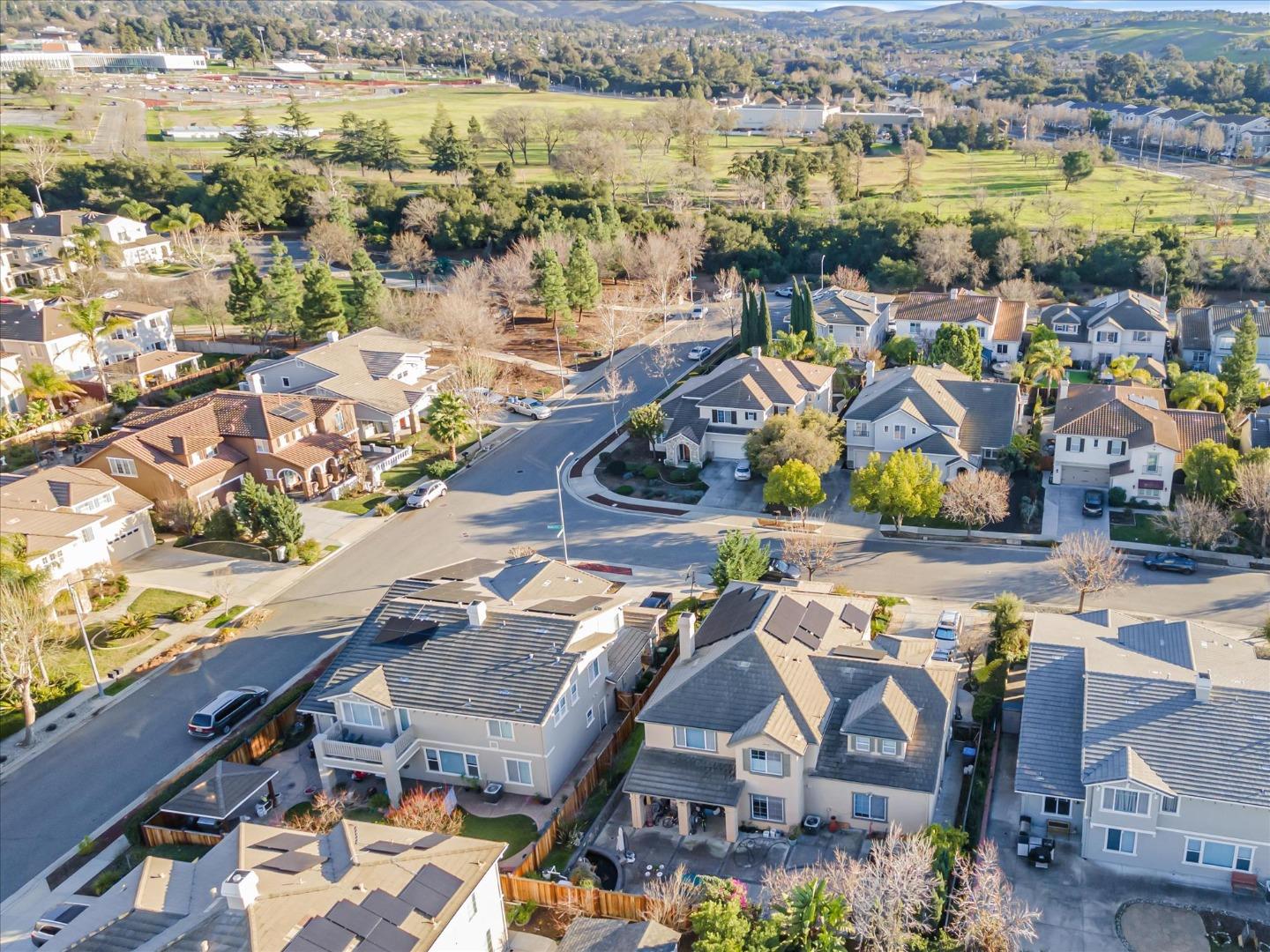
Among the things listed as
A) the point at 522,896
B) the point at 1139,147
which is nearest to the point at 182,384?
the point at 522,896

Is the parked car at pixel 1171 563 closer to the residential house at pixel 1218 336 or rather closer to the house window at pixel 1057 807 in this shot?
the house window at pixel 1057 807

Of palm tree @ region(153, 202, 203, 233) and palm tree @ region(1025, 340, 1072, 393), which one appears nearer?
palm tree @ region(1025, 340, 1072, 393)

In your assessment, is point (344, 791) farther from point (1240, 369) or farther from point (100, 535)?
point (1240, 369)

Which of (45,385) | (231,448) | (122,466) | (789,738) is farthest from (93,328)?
(789,738)

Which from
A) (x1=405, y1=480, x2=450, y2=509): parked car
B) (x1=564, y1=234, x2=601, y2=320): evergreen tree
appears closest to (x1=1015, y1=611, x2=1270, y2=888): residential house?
(x1=405, y1=480, x2=450, y2=509): parked car

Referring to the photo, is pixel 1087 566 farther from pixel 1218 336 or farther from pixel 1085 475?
pixel 1218 336

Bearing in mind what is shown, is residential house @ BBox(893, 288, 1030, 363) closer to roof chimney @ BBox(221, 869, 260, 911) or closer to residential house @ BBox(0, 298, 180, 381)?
residential house @ BBox(0, 298, 180, 381)
